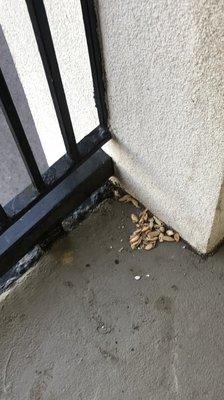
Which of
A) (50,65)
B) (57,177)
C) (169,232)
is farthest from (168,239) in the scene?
(50,65)

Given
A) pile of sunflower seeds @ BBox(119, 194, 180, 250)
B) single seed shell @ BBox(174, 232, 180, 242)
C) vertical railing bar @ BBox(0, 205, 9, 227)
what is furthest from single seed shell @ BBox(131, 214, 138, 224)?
vertical railing bar @ BBox(0, 205, 9, 227)

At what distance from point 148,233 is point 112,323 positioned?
0.77 feet

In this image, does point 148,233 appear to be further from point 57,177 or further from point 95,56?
point 95,56

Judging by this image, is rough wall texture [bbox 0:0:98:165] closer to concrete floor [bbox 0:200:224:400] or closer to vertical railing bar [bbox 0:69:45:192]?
vertical railing bar [bbox 0:69:45:192]

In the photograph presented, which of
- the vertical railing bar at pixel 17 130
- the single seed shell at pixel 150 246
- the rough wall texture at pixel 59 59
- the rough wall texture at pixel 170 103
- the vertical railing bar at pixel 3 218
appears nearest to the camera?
the rough wall texture at pixel 170 103

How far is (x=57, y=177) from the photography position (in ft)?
3.96

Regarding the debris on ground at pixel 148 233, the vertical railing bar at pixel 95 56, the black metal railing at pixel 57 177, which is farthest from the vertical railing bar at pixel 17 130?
the debris on ground at pixel 148 233

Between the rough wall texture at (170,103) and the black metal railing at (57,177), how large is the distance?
0.09 ft

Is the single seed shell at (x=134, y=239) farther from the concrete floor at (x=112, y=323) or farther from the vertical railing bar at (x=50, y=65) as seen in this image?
the vertical railing bar at (x=50, y=65)

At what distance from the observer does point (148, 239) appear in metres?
1.33

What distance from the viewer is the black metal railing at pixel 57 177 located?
3.41 ft

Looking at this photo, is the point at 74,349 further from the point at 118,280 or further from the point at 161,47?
the point at 161,47

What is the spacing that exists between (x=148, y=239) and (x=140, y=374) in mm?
315

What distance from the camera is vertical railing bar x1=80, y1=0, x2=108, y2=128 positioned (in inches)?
37.4
